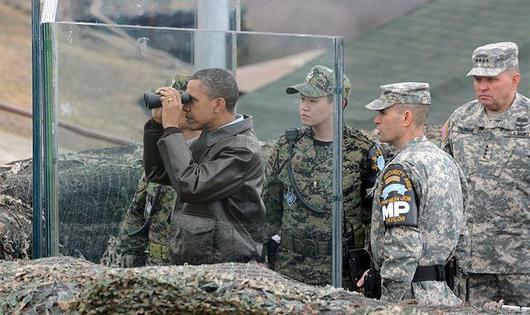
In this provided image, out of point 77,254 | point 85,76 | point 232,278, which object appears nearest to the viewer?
point 232,278

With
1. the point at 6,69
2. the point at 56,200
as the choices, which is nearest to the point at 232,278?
the point at 56,200

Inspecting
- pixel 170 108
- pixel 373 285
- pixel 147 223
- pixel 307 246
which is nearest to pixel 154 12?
pixel 147 223

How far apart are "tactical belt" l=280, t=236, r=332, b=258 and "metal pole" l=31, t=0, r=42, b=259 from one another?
3.81 feet

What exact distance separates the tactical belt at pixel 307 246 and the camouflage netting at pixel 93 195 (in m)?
0.89

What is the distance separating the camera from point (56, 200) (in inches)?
258

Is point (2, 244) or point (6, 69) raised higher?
point (6, 69)

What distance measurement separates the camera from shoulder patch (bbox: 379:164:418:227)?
610cm

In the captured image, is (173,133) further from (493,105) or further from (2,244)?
(493,105)

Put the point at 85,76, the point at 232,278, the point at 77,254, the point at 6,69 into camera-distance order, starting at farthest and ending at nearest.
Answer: the point at 6,69, the point at 85,76, the point at 77,254, the point at 232,278

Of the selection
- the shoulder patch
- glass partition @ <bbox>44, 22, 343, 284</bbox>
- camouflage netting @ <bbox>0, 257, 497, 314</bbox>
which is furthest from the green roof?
camouflage netting @ <bbox>0, 257, 497, 314</bbox>

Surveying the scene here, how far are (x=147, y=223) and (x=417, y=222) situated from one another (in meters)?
1.56

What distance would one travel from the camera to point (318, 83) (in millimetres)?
6660

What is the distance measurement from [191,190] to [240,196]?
26 cm

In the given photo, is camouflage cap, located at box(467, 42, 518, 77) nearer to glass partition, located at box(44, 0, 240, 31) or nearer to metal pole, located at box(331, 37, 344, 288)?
metal pole, located at box(331, 37, 344, 288)
